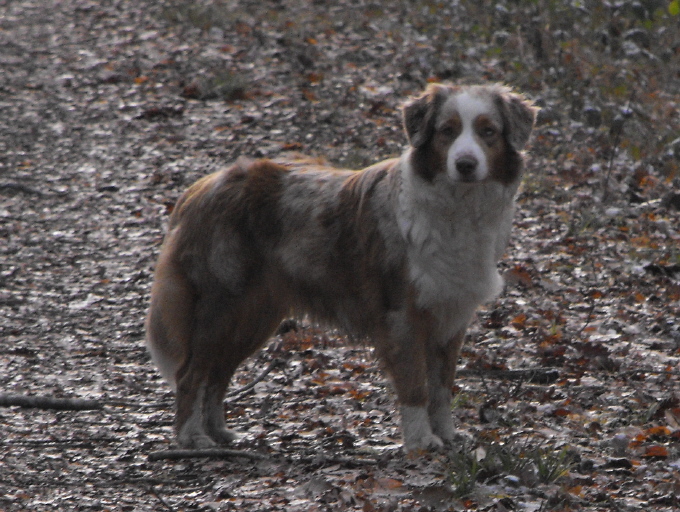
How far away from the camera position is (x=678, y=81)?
37.9ft

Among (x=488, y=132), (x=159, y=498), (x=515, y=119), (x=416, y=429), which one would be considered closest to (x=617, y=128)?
(x=515, y=119)

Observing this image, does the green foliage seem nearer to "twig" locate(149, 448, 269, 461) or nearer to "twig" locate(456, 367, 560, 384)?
"twig" locate(149, 448, 269, 461)

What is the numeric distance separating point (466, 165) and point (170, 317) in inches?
80.8

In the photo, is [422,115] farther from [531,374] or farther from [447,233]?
[531,374]

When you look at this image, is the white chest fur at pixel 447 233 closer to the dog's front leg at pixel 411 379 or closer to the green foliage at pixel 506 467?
the dog's front leg at pixel 411 379

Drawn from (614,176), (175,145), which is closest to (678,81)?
(614,176)

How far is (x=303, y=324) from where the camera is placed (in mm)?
7199

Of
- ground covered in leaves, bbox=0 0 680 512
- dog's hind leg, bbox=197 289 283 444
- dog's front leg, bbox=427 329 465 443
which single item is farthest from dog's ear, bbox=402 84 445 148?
ground covered in leaves, bbox=0 0 680 512

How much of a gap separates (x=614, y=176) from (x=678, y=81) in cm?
300

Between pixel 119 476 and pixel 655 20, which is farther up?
pixel 655 20

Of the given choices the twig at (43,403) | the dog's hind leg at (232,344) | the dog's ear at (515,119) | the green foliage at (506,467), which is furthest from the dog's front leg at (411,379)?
the twig at (43,403)

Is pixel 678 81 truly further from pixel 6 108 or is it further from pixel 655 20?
pixel 6 108

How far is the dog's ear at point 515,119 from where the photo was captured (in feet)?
16.0

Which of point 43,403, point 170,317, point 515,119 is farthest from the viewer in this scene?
point 43,403
